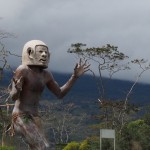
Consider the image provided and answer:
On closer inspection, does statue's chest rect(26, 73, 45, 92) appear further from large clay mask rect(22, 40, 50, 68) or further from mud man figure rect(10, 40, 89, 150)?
large clay mask rect(22, 40, 50, 68)

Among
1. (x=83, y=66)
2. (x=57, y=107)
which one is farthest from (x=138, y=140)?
(x=83, y=66)

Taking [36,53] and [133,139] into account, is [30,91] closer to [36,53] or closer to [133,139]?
[36,53]

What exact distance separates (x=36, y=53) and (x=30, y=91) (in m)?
0.46

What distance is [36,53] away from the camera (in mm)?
6621

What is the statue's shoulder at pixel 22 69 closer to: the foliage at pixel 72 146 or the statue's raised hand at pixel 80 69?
the statue's raised hand at pixel 80 69

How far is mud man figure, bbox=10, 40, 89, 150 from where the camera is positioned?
6.46m

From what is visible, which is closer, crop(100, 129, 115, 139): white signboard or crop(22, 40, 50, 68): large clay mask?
crop(22, 40, 50, 68): large clay mask

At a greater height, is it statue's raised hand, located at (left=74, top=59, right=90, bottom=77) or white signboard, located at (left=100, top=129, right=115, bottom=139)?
statue's raised hand, located at (left=74, top=59, right=90, bottom=77)

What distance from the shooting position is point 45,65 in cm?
671

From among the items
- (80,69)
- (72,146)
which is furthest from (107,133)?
(72,146)

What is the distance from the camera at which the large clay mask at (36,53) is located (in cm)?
662

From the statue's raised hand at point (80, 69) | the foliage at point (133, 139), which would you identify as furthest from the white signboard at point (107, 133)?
the statue's raised hand at point (80, 69)

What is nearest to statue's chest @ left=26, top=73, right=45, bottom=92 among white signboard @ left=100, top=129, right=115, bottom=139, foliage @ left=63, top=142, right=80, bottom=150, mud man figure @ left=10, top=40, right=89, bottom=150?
mud man figure @ left=10, top=40, right=89, bottom=150

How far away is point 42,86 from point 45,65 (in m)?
0.29
